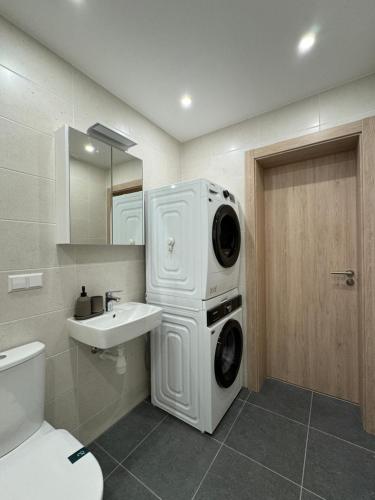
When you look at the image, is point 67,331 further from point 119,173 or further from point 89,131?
point 89,131

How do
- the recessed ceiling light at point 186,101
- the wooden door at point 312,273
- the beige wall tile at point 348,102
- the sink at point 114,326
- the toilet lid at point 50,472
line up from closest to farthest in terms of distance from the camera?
1. the toilet lid at point 50,472
2. the sink at point 114,326
3. the beige wall tile at point 348,102
4. the recessed ceiling light at point 186,101
5. the wooden door at point 312,273

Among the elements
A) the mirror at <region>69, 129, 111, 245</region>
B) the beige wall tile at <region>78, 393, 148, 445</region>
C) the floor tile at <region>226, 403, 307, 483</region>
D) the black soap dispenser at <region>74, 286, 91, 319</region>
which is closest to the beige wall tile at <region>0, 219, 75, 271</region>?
the mirror at <region>69, 129, 111, 245</region>

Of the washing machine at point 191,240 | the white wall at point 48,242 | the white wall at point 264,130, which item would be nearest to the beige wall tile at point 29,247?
the white wall at point 48,242

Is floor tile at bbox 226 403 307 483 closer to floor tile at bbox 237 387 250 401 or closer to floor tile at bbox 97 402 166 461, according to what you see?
floor tile at bbox 237 387 250 401

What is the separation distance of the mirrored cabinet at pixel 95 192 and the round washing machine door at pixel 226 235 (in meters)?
0.62

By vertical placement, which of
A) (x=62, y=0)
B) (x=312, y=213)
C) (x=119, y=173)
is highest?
Result: (x=62, y=0)

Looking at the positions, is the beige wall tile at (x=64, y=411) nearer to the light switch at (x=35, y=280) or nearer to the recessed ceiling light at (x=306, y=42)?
the light switch at (x=35, y=280)

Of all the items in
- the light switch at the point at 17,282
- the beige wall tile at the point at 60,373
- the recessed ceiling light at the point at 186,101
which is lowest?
the beige wall tile at the point at 60,373

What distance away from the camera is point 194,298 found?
1.53 metres

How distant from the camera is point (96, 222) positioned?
1.47m

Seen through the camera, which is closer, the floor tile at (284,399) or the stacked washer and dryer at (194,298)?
the stacked washer and dryer at (194,298)

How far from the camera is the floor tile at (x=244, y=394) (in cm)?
193

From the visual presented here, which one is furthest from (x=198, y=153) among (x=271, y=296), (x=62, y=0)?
(x=271, y=296)

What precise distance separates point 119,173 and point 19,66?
0.74 m
